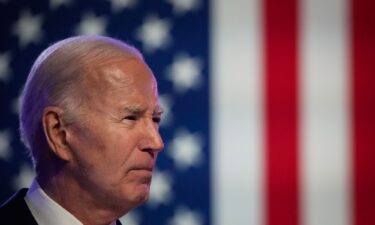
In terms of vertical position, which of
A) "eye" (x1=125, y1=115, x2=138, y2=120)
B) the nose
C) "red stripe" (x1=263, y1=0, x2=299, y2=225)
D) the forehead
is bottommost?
"red stripe" (x1=263, y1=0, x2=299, y2=225)

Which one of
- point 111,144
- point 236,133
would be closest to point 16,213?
point 111,144

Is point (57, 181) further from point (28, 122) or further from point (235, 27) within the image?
point (235, 27)

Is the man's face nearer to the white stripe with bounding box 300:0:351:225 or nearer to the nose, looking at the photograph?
the nose

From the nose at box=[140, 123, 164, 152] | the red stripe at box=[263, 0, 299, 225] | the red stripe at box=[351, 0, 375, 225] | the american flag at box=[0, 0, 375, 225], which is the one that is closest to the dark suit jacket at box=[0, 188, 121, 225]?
the nose at box=[140, 123, 164, 152]

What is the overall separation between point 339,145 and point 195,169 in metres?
0.45

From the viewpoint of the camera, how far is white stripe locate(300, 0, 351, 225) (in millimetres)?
2229

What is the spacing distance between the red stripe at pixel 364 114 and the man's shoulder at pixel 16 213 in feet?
3.78

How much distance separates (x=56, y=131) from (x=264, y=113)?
95 cm

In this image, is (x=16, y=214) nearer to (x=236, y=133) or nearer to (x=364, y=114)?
(x=236, y=133)

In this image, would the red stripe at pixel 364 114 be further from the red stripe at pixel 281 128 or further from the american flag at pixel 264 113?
the red stripe at pixel 281 128

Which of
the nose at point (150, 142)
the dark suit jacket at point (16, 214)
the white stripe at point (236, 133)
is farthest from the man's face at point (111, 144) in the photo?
the white stripe at point (236, 133)

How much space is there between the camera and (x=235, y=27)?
230 centimetres

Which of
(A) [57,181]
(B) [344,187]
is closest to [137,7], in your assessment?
(B) [344,187]

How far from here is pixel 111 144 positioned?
1.44 m
